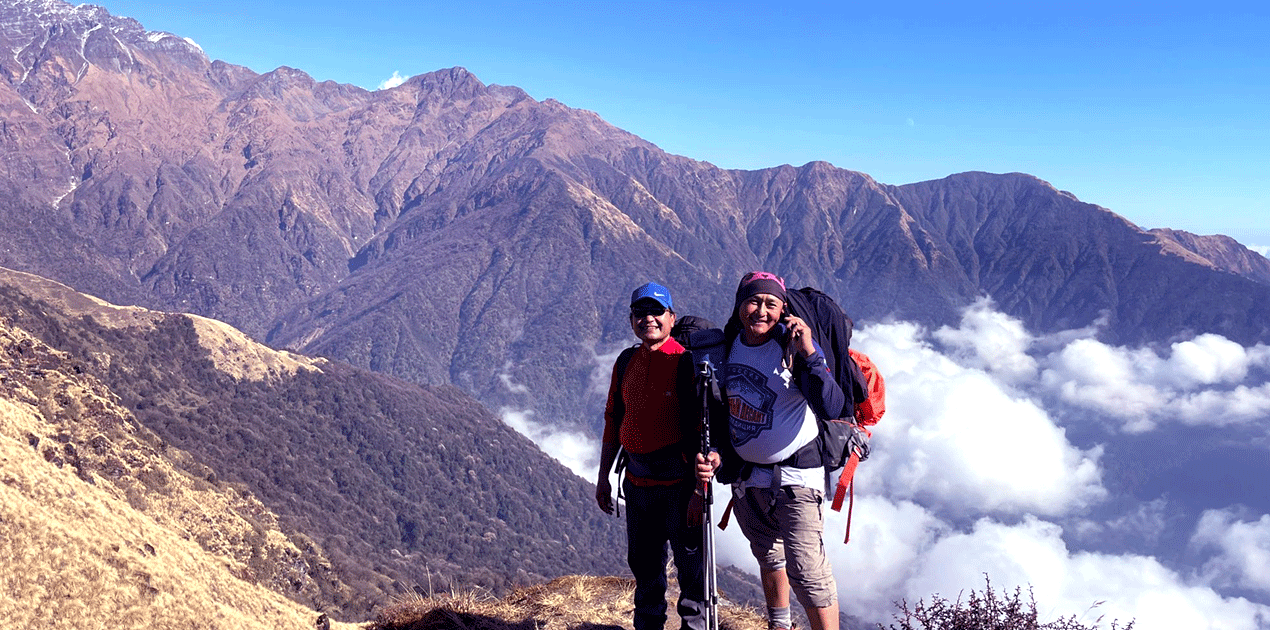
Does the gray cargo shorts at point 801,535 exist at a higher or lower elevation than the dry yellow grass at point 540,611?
higher

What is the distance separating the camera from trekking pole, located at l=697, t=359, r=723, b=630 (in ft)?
21.1

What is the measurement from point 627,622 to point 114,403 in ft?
266

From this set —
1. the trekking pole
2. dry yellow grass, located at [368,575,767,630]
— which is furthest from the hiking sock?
dry yellow grass, located at [368,575,767,630]

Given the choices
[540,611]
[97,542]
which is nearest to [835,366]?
[540,611]

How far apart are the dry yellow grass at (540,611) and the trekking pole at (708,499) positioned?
2215 millimetres

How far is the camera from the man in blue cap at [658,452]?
269 inches

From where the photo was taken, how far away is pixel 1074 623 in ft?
26.2

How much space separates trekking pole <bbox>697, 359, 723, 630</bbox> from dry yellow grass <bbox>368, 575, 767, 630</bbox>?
222cm

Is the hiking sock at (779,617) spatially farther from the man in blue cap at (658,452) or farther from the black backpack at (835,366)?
the black backpack at (835,366)

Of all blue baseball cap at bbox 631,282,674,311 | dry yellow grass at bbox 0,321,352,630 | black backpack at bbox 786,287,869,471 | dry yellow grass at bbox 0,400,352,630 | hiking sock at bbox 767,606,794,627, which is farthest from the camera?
dry yellow grass at bbox 0,321,352,630

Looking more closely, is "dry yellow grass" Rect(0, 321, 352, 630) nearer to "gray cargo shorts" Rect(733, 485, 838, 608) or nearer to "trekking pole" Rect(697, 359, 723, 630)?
"trekking pole" Rect(697, 359, 723, 630)

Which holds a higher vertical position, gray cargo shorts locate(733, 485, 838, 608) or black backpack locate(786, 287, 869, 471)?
black backpack locate(786, 287, 869, 471)

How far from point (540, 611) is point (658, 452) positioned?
382cm

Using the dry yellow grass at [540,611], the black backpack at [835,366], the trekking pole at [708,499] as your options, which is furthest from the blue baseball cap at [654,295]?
the dry yellow grass at [540,611]
